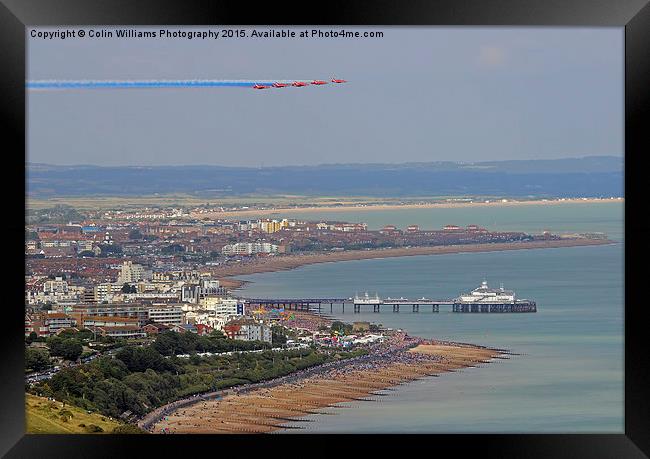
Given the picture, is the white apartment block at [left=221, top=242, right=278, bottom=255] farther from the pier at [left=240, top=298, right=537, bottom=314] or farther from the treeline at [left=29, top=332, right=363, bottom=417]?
the treeline at [left=29, top=332, right=363, bottom=417]

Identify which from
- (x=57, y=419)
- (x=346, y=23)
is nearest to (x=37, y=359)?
(x=57, y=419)

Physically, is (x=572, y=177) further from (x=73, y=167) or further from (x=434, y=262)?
(x=73, y=167)

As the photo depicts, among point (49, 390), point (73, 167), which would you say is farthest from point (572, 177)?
point (49, 390)

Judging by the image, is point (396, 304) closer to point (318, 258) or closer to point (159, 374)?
point (318, 258)

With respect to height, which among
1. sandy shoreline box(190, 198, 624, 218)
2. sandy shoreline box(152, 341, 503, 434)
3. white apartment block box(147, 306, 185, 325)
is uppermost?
sandy shoreline box(190, 198, 624, 218)

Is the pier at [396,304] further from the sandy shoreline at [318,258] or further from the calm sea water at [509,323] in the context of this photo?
the sandy shoreline at [318,258]

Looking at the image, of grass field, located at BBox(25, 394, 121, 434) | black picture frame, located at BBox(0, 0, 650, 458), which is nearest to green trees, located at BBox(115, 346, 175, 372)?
grass field, located at BBox(25, 394, 121, 434)
